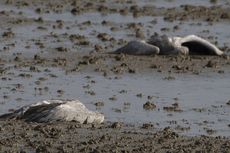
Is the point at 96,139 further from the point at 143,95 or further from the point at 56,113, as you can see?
the point at 143,95

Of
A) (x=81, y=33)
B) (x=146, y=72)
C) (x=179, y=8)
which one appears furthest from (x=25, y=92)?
(x=179, y=8)

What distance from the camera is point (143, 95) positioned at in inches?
661

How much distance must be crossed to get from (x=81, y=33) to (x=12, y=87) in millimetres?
7064

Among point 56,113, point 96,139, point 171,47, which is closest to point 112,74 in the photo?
point 171,47

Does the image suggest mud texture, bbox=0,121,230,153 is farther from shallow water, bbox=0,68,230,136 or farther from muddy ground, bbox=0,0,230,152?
shallow water, bbox=0,68,230,136

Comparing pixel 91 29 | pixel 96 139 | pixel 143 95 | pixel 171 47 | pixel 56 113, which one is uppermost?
pixel 56 113

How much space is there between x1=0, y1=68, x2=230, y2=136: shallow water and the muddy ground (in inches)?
0.6

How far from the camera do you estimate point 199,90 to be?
57.5ft

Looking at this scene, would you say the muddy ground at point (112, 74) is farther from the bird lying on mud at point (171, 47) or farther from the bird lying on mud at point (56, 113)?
the bird lying on mud at point (171, 47)

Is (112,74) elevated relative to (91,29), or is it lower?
elevated

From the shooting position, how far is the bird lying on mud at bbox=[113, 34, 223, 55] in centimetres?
2111

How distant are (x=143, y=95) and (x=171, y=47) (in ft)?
15.5

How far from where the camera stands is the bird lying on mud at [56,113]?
14.2 m

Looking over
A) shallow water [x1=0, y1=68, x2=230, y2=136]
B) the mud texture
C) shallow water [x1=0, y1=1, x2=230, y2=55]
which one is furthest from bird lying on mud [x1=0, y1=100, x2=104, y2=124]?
shallow water [x1=0, y1=1, x2=230, y2=55]
